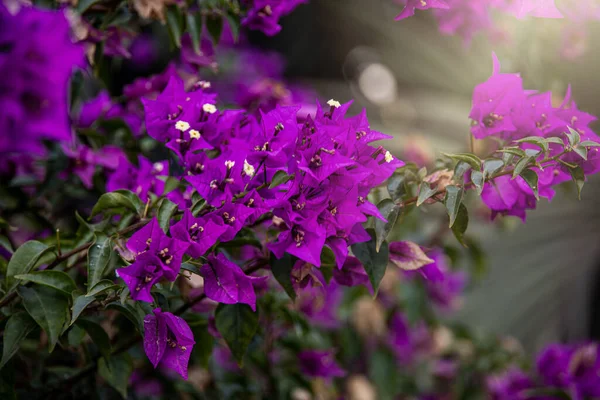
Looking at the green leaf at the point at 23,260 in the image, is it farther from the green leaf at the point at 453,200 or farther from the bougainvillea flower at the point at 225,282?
the green leaf at the point at 453,200

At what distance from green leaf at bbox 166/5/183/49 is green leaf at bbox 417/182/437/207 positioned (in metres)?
0.46

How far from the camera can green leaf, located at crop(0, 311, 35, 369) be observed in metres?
0.63

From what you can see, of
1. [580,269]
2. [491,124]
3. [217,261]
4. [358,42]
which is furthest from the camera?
[358,42]

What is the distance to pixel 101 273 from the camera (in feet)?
2.03

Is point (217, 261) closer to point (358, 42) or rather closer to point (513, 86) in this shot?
point (513, 86)

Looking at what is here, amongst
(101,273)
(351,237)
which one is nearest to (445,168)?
(351,237)

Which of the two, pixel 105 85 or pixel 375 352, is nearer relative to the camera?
pixel 105 85

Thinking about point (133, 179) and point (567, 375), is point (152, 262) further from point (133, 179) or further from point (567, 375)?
point (567, 375)

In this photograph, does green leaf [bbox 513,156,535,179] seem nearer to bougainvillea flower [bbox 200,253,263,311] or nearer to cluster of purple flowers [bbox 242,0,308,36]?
bougainvillea flower [bbox 200,253,263,311]

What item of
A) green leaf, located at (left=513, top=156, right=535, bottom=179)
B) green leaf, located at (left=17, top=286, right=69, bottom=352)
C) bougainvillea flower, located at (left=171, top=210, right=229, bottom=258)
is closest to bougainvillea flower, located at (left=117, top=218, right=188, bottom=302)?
bougainvillea flower, located at (left=171, top=210, right=229, bottom=258)

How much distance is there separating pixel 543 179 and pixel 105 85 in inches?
29.7

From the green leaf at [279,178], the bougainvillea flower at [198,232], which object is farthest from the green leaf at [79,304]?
the green leaf at [279,178]

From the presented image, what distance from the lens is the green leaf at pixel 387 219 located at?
66cm

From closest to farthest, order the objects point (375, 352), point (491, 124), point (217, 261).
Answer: point (217, 261) < point (491, 124) < point (375, 352)
